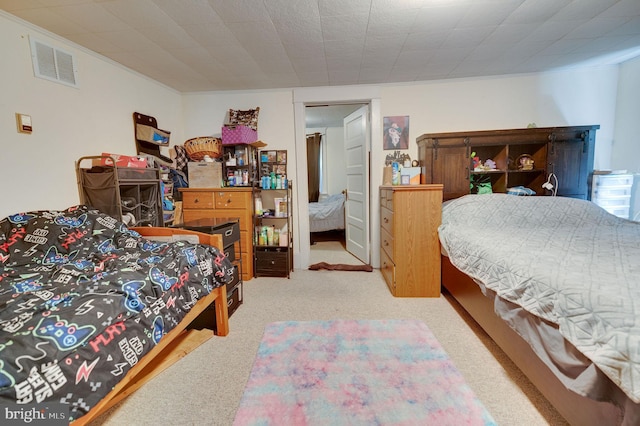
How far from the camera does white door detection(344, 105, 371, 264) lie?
11.6 ft

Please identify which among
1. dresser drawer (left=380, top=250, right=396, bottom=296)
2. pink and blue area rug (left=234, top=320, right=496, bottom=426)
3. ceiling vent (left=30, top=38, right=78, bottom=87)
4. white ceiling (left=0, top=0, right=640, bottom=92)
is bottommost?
pink and blue area rug (left=234, top=320, right=496, bottom=426)

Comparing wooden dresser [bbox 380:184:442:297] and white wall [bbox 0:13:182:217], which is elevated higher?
white wall [bbox 0:13:182:217]

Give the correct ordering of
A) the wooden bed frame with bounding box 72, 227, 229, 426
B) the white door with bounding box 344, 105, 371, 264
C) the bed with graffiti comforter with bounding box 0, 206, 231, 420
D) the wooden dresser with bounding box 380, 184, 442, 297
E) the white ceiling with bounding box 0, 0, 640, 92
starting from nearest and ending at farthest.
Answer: the bed with graffiti comforter with bounding box 0, 206, 231, 420, the wooden bed frame with bounding box 72, 227, 229, 426, the white ceiling with bounding box 0, 0, 640, 92, the wooden dresser with bounding box 380, 184, 442, 297, the white door with bounding box 344, 105, 371, 264

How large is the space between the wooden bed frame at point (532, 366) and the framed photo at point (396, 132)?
168 cm

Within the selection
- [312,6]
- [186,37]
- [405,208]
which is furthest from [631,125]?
[186,37]

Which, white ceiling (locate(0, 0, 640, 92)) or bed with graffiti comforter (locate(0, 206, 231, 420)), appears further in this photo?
white ceiling (locate(0, 0, 640, 92))

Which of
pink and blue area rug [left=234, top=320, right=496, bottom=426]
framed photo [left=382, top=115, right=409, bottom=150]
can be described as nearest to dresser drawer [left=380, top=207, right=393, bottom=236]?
framed photo [left=382, top=115, right=409, bottom=150]

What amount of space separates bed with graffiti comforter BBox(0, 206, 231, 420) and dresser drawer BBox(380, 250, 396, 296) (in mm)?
1581

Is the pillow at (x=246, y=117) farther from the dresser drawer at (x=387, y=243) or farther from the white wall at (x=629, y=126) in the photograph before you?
the white wall at (x=629, y=126)

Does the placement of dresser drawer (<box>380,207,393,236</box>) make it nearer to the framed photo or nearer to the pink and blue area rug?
the framed photo

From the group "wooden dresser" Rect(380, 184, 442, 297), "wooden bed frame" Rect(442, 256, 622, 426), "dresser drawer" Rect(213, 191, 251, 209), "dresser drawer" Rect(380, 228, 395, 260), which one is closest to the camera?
"wooden bed frame" Rect(442, 256, 622, 426)

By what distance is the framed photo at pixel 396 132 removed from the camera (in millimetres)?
3299

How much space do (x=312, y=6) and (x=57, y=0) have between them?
1588 mm

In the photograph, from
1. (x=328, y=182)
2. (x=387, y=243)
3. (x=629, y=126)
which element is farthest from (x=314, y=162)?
(x=629, y=126)
